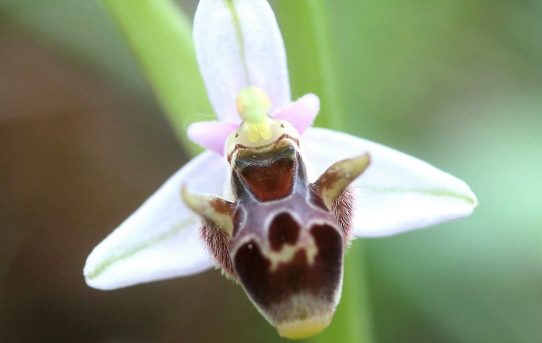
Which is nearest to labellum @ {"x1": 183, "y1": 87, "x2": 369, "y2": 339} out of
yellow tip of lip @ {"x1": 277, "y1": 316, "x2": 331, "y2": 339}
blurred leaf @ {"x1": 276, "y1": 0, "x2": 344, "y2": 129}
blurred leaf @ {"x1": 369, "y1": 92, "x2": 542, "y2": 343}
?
yellow tip of lip @ {"x1": 277, "y1": 316, "x2": 331, "y2": 339}

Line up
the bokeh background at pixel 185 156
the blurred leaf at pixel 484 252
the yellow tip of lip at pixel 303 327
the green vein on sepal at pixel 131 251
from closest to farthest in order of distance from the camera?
the yellow tip of lip at pixel 303 327
the green vein on sepal at pixel 131 251
the blurred leaf at pixel 484 252
the bokeh background at pixel 185 156

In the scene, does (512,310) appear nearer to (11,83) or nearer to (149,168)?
(149,168)

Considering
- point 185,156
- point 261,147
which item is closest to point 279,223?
point 261,147

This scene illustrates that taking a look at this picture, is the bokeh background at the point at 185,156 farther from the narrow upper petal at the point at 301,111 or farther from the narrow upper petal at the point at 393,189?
the narrow upper petal at the point at 301,111

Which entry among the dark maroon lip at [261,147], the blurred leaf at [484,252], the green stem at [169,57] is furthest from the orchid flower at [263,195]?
the blurred leaf at [484,252]

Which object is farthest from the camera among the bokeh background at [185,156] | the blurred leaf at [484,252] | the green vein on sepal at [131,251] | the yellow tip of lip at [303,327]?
the bokeh background at [185,156]

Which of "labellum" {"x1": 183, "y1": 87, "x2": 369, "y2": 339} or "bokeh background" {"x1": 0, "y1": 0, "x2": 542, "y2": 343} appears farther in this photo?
"bokeh background" {"x1": 0, "y1": 0, "x2": 542, "y2": 343}

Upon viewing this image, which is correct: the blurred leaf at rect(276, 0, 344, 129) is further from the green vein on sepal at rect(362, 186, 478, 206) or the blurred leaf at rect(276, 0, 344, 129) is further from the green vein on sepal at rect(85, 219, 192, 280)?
the green vein on sepal at rect(85, 219, 192, 280)
